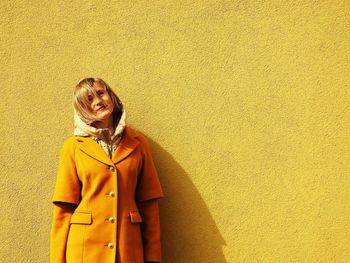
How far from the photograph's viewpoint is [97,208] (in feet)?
5.39

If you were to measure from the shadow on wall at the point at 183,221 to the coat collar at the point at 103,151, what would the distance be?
28cm

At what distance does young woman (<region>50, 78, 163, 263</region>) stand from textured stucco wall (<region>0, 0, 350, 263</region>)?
26 centimetres

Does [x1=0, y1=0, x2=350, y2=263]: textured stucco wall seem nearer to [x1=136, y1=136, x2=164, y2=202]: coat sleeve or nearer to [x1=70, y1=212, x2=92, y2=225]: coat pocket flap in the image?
[x1=136, y1=136, x2=164, y2=202]: coat sleeve

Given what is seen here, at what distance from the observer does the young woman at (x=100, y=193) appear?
5.31ft

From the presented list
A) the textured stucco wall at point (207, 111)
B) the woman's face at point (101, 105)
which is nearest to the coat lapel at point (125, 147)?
the woman's face at point (101, 105)

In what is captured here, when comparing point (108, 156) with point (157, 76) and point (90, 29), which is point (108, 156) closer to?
point (157, 76)

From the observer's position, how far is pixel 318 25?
77.9 inches

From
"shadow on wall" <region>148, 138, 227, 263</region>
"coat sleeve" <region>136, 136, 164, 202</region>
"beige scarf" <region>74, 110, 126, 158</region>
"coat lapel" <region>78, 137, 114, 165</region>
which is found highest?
"beige scarf" <region>74, 110, 126, 158</region>

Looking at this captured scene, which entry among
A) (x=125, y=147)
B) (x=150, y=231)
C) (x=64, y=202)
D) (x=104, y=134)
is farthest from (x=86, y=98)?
(x=150, y=231)

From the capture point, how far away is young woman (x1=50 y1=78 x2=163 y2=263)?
162 cm

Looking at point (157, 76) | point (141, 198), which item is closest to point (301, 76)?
point (157, 76)

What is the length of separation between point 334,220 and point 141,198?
108 centimetres

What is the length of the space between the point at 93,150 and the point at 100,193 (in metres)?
0.21

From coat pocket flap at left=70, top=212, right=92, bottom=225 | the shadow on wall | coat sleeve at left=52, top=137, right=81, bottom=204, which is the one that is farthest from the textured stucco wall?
coat pocket flap at left=70, top=212, right=92, bottom=225
